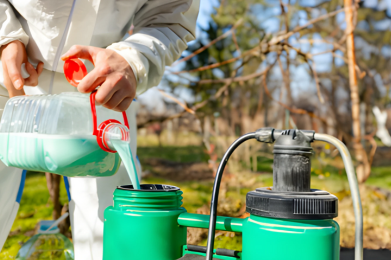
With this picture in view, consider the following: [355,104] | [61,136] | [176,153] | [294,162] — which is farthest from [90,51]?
[176,153]

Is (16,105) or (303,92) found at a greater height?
(303,92)

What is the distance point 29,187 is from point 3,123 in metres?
2.28

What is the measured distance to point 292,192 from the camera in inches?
20.8

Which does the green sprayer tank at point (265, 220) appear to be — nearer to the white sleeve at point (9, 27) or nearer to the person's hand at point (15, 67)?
the person's hand at point (15, 67)

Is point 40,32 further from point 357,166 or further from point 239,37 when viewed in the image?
point 357,166

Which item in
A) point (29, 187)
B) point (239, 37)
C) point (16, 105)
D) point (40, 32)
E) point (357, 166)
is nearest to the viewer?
point (16, 105)

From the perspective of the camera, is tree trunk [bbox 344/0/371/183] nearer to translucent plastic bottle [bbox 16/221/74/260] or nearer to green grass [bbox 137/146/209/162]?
green grass [bbox 137/146/209/162]

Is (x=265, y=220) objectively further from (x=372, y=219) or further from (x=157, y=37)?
(x=372, y=219)

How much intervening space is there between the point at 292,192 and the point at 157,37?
2.27ft

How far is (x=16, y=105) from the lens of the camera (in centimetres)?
95

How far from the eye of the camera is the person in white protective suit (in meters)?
0.85

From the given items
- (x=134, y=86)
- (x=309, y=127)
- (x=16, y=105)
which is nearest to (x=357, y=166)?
(x=309, y=127)

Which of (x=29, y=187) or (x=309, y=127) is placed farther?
(x=29, y=187)

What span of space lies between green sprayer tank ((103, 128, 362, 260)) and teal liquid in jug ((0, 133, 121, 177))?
0.56 feet
